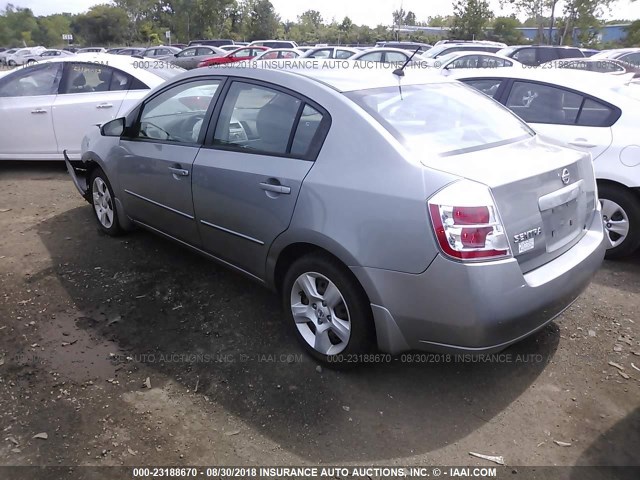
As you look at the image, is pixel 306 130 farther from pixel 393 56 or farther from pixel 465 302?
pixel 393 56

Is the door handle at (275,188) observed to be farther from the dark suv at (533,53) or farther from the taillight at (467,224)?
the dark suv at (533,53)

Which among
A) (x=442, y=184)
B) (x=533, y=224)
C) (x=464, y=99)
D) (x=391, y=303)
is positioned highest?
(x=464, y=99)

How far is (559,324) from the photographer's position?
12.0ft

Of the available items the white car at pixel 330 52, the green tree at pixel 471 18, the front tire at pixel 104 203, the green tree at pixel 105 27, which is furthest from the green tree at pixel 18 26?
the front tire at pixel 104 203

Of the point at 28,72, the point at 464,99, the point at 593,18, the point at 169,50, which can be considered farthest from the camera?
the point at 593,18

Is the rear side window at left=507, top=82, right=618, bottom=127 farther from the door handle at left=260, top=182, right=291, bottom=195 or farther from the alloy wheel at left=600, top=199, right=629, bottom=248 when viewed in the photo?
the door handle at left=260, top=182, right=291, bottom=195

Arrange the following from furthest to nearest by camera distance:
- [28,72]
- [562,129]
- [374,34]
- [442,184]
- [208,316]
→ [374,34] < [28,72] < [562,129] < [208,316] < [442,184]

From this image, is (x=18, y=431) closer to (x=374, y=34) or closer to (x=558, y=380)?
(x=558, y=380)

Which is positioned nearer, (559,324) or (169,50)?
(559,324)

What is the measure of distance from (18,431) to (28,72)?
19.9 feet

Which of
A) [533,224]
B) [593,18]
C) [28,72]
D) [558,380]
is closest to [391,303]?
[533,224]

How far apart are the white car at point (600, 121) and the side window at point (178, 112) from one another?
2.94 metres

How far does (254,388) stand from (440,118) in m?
1.96

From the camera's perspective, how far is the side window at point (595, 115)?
15.8 feet
